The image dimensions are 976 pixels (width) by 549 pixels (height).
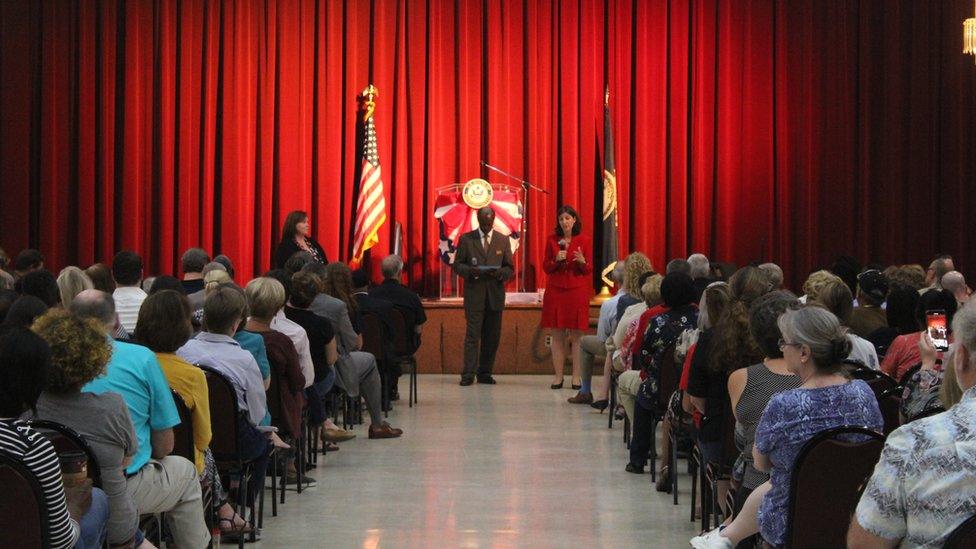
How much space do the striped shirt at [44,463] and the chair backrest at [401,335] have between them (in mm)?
6529

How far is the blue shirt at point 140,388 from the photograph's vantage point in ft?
14.4

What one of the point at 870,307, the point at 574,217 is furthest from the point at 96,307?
the point at 574,217

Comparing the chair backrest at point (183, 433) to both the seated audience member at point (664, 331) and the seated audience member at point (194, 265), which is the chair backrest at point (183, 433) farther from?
the seated audience member at point (194, 265)

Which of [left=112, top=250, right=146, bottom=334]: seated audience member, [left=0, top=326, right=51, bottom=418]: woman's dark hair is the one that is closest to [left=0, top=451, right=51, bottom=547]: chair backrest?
[left=0, top=326, right=51, bottom=418]: woman's dark hair

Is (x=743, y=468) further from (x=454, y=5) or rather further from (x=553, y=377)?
(x=454, y=5)

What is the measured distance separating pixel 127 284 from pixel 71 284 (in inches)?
32.5

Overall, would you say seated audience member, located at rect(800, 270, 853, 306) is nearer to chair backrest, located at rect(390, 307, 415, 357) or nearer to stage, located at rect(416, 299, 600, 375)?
chair backrest, located at rect(390, 307, 415, 357)

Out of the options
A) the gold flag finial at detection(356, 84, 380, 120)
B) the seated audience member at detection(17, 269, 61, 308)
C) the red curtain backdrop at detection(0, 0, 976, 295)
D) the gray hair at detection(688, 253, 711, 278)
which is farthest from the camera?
the red curtain backdrop at detection(0, 0, 976, 295)

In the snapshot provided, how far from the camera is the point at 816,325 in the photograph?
409 cm

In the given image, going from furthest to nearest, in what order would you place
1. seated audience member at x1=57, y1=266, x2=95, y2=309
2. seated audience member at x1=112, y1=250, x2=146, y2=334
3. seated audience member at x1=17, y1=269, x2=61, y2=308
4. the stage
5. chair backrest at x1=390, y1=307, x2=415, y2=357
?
the stage < chair backrest at x1=390, y1=307, x2=415, y2=357 < seated audience member at x1=112, y1=250, x2=146, y2=334 < seated audience member at x1=57, y1=266, x2=95, y2=309 < seated audience member at x1=17, y1=269, x2=61, y2=308

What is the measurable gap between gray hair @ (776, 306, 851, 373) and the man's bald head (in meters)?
2.37

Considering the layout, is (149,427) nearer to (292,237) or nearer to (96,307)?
(96,307)

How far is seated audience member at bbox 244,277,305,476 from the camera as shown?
6.39 meters

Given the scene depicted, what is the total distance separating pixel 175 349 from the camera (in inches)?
194
